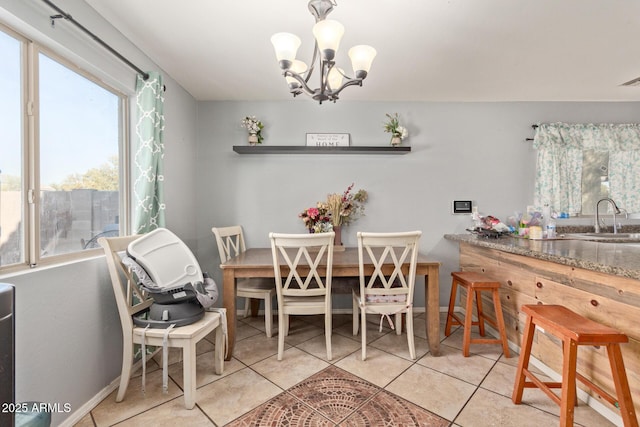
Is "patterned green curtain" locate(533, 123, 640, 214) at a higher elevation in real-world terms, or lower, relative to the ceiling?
lower

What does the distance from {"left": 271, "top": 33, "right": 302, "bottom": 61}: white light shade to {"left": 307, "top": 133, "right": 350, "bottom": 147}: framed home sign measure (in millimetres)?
1666

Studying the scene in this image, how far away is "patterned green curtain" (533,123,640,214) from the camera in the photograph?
3.12 m

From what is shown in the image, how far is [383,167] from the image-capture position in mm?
3209

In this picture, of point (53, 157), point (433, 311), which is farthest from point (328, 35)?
point (433, 311)

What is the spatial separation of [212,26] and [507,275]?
2976 mm

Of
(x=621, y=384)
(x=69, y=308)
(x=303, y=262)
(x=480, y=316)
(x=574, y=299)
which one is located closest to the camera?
(x=621, y=384)

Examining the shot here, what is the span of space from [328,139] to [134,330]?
2.47m

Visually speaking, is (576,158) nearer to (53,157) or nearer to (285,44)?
(285,44)

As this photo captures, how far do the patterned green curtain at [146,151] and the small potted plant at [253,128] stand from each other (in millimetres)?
1000

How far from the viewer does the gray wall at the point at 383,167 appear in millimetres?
3180

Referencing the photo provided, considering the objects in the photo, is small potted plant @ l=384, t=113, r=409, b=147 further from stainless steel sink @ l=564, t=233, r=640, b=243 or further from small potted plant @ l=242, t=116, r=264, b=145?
stainless steel sink @ l=564, t=233, r=640, b=243

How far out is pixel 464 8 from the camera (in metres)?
1.70

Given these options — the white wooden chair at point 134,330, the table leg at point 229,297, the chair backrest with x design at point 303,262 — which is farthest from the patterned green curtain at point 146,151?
the chair backrest with x design at point 303,262

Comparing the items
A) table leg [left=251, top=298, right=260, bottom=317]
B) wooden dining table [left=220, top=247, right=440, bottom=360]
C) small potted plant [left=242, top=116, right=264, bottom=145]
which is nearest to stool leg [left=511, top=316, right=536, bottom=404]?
wooden dining table [left=220, top=247, right=440, bottom=360]
